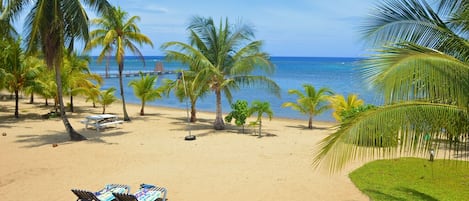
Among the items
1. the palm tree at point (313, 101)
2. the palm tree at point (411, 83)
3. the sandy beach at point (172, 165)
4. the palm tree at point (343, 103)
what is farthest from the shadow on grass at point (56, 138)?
the palm tree at point (411, 83)

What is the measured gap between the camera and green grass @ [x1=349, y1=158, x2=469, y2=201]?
7504 mm

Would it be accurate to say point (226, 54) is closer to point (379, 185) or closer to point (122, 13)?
point (122, 13)

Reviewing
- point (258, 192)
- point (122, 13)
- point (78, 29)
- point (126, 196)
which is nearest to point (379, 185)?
point (258, 192)

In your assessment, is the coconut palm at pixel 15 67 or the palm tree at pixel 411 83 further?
the coconut palm at pixel 15 67

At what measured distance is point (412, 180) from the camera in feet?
28.4

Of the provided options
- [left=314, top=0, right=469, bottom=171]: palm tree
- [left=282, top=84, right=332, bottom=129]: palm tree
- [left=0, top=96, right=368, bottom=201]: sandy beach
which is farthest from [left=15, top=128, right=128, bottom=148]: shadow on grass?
[left=314, top=0, right=469, bottom=171]: palm tree

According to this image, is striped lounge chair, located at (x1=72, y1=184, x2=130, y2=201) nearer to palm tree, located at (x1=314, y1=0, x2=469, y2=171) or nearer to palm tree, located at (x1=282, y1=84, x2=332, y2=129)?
palm tree, located at (x1=314, y1=0, x2=469, y2=171)

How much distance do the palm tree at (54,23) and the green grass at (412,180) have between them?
938 cm

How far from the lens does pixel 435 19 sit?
481 cm

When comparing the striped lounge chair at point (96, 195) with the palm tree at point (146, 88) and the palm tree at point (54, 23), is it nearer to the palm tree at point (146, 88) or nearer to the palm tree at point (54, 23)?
the palm tree at point (54, 23)

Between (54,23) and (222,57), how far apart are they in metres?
6.53

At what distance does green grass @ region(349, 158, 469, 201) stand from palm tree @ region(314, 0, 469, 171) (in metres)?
3.00

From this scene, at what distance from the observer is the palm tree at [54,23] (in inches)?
495

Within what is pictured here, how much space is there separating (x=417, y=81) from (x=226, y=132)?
12.0 meters
